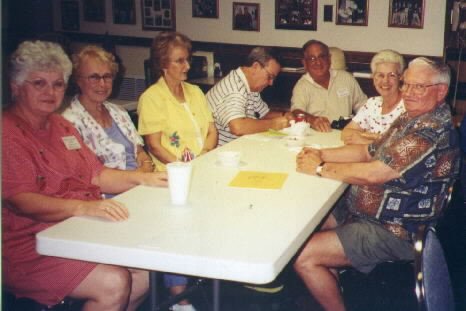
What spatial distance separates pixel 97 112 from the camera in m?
2.72

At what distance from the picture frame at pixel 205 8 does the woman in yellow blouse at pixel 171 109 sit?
3341 millimetres

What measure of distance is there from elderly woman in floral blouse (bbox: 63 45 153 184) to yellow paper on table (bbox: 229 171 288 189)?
0.67 meters

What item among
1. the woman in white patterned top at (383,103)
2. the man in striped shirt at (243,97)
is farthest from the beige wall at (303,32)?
the man in striped shirt at (243,97)

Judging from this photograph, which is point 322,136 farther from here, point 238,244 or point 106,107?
point 238,244

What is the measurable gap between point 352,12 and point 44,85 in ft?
13.3

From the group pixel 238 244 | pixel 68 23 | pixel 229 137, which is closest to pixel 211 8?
pixel 68 23

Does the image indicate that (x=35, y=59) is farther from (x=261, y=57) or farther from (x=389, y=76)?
(x=389, y=76)

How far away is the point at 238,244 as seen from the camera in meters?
1.59

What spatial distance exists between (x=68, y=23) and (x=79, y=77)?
5.02m

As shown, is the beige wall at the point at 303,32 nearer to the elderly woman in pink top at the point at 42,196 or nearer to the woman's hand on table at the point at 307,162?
the woman's hand on table at the point at 307,162

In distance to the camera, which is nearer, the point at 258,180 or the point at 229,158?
the point at 258,180

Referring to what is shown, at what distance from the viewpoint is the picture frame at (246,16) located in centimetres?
609

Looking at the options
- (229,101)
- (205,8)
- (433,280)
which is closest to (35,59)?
(229,101)

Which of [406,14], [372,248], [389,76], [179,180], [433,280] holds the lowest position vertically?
[372,248]
